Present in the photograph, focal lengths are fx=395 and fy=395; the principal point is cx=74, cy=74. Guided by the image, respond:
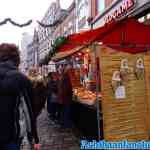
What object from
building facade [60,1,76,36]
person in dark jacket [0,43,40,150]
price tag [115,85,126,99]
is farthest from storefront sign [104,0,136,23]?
building facade [60,1,76,36]

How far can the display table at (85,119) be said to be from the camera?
7.86m

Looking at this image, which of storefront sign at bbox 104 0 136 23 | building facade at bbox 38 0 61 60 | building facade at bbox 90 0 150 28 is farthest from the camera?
building facade at bbox 38 0 61 60

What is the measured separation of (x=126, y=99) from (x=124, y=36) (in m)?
1.51

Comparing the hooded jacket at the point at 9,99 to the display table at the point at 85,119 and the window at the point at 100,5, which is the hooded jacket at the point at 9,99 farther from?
the window at the point at 100,5

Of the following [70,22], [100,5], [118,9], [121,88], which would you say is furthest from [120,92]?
[70,22]

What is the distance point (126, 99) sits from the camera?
21.0 feet

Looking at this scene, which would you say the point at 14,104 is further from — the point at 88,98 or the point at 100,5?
the point at 100,5

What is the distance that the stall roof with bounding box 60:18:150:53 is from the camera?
712cm

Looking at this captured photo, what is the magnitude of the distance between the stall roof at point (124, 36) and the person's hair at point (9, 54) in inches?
111

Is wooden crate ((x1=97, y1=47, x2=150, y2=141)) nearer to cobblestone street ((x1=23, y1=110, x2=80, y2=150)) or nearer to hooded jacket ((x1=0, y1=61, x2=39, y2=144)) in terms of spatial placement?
cobblestone street ((x1=23, y1=110, x2=80, y2=150))

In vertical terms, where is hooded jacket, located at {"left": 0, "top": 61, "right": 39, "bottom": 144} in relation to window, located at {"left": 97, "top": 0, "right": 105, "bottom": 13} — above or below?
below

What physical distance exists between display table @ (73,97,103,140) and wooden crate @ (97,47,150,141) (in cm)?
68

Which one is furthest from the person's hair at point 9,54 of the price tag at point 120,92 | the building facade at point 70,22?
the building facade at point 70,22

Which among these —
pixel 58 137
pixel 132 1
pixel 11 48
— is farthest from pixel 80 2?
pixel 11 48
